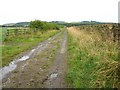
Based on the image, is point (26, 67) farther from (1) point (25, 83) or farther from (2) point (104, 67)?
(2) point (104, 67)

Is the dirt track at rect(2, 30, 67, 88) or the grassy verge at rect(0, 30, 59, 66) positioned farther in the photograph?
the grassy verge at rect(0, 30, 59, 66)

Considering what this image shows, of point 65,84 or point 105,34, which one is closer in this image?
point 65,84

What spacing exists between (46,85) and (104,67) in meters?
2.07

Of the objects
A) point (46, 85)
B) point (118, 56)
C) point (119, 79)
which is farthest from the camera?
point (46, 85)

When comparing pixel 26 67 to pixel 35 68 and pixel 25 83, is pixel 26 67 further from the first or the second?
pixel 25 83

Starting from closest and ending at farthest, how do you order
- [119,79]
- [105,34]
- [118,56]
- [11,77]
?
[119,79] < [118,56] < [11,77] < [105,34]

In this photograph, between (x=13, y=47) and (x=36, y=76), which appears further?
(x=13, y=47)

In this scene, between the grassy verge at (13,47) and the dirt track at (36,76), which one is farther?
the grassy verge at (13,47)

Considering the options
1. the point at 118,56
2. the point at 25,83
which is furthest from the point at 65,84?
the point at 118,56

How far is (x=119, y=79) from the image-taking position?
21.6ft

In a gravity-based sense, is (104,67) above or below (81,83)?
above

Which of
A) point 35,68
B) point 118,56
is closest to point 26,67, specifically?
point 35,68

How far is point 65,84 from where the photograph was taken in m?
8.10

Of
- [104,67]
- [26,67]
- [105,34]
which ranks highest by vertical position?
[105,34]
